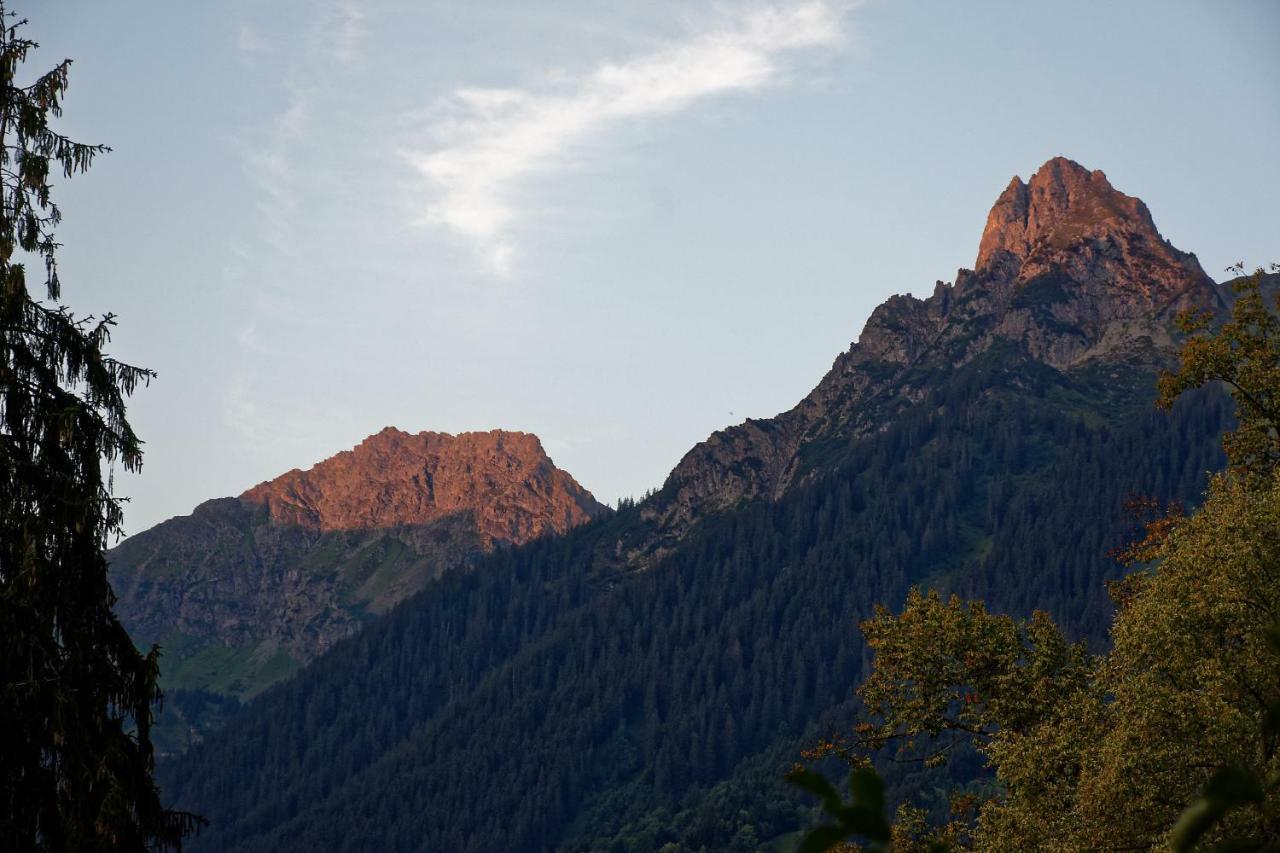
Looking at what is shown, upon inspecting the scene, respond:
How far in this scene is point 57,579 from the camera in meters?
24.4

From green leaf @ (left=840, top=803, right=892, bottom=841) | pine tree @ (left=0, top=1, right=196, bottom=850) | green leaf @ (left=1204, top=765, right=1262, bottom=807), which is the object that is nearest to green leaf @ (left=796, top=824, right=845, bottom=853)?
green leaf @ (left=840, top=803, right=892, bottom=841)

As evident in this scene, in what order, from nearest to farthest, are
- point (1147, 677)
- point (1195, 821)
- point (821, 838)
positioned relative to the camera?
point (1195, 821) → point (821, 838) → point (1147, 677)

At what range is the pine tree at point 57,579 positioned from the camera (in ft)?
77.4

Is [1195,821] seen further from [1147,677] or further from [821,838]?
[1147,677]

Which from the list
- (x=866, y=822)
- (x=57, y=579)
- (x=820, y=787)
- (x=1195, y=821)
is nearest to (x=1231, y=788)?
(x=1195, y=821)

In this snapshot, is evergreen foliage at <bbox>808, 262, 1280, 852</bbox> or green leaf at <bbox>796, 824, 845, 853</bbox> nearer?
green leaf at <bbox>796, 824, 845, 853</bbox>

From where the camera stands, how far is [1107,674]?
41.0 m

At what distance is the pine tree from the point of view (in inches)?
929

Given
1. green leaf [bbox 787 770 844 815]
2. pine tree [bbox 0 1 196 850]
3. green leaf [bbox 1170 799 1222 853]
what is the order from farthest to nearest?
pine tree [bbox 0 1 196 850] < green leaf [bbox 787 770 844 815] < green leaf [bbox 1170 799 1222 853]

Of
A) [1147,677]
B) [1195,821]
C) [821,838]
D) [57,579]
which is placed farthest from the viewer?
[1147,677]

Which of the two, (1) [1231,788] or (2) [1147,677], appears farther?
(2) [1147,677]

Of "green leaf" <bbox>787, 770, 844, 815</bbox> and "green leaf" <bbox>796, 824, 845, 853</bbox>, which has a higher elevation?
"green leaf" <bbox>787, 770, 844, 815</bbox>

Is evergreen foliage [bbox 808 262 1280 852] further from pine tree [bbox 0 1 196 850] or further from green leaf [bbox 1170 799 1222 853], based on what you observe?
green leaf [bbox 1170 799 1222 853]

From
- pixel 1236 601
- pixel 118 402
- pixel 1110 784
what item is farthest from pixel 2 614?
pixel 1236 601
